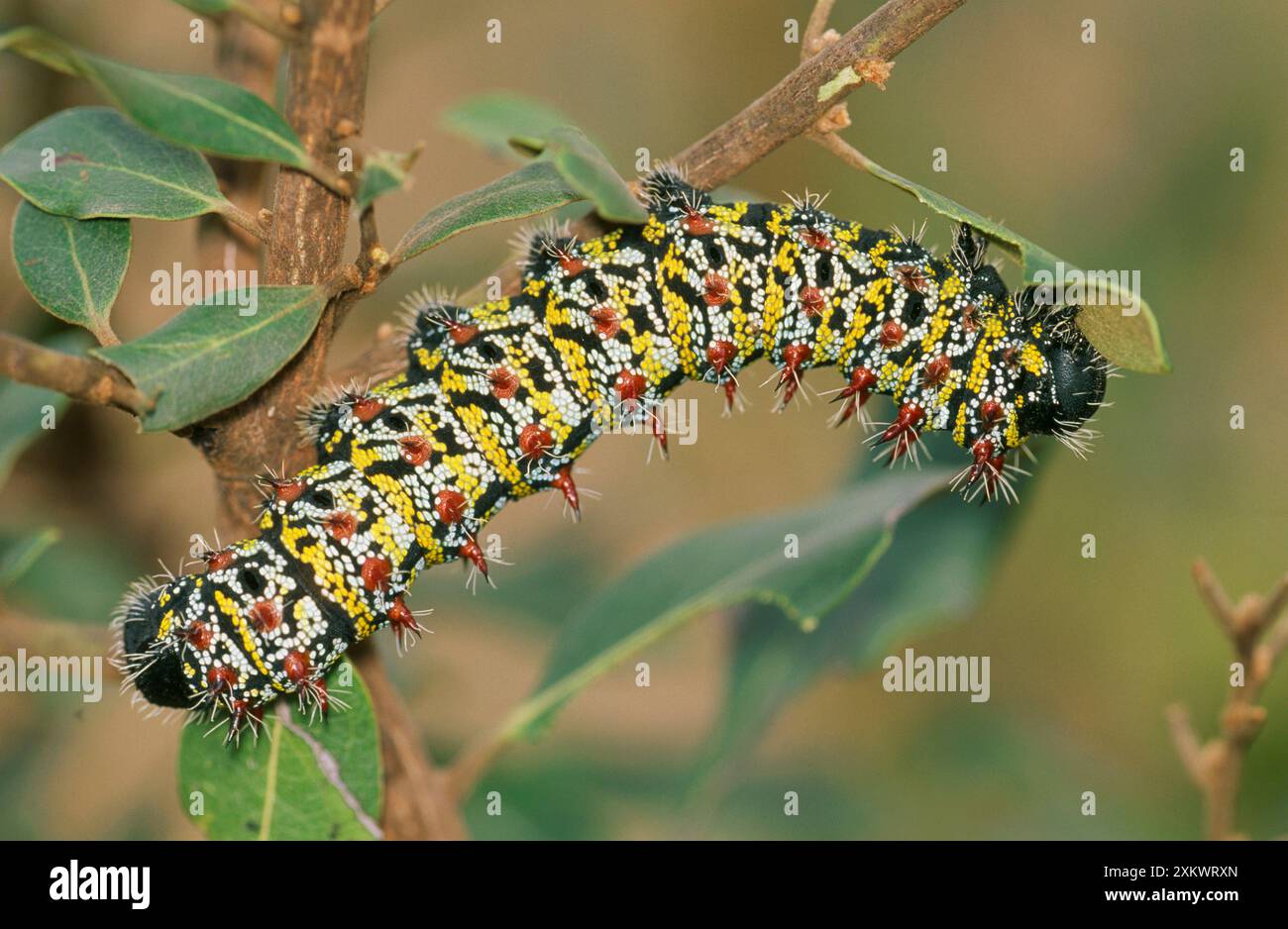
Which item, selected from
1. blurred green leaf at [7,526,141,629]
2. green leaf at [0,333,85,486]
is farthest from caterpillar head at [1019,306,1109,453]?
blurred green leaf at [7,526,141,629]

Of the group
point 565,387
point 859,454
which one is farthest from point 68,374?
point 859,454

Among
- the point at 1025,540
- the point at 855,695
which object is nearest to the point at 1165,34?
the point at 1025,540

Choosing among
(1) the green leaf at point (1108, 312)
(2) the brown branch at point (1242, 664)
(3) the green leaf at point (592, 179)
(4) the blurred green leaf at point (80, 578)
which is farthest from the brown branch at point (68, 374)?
(2) the brown branch at point (1242, 664)

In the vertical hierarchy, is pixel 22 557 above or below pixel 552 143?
below

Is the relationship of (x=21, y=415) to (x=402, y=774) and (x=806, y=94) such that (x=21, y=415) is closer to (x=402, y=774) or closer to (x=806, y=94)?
(x=402, y=774)

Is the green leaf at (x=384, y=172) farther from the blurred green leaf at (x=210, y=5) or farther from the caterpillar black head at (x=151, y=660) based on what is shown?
the caterpillar black head at (x=151, y=660)
